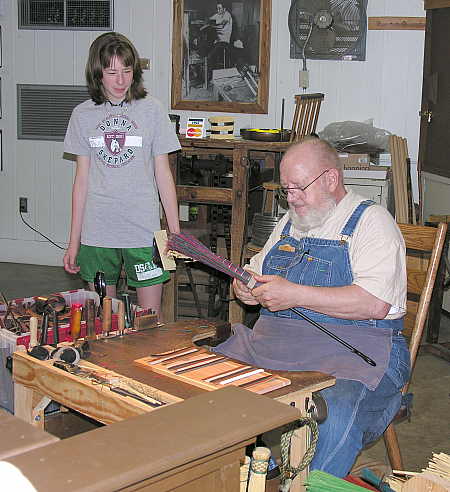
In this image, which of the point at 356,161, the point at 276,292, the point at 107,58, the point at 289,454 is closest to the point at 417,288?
the point at 276,292

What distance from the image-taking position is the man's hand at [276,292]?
2.55 metres

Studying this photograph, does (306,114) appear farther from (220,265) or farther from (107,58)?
(220,265)

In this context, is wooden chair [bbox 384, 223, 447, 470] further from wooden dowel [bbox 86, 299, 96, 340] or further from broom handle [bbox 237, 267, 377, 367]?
wooden dowel [bbox 86, 299, 96, 340]

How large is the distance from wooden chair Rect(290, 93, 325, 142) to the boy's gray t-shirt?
1619 millimetres

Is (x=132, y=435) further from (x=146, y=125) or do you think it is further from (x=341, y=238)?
(x=146, y=125)

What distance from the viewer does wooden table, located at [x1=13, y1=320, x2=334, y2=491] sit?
2107mm

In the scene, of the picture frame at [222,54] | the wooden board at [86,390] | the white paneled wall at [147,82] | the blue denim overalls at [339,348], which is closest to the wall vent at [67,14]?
the white paneled wall at [147,82]

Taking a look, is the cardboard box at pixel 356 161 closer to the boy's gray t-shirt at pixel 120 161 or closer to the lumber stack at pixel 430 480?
the boy's gray t-shirt at pixel 120 161

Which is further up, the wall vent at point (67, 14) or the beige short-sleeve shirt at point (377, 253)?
the wall vent at point (67, 14)

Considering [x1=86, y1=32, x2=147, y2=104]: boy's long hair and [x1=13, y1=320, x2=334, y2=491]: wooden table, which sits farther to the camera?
[x1=86, y1=32, x2=147, y2=104]: boy's long hair

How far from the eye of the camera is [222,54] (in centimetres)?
613

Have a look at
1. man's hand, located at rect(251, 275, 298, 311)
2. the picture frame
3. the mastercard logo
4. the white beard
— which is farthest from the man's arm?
the picture frame

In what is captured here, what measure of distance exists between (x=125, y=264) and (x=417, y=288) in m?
1.34

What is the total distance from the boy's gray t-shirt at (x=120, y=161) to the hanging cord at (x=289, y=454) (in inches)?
64.6
